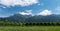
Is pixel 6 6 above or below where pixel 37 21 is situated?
above

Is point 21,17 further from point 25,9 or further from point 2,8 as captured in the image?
point 2,8

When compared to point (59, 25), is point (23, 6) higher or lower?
higher

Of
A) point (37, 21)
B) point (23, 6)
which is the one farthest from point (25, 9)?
point (37, 21)

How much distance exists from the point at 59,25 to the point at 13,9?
1258 millimetres

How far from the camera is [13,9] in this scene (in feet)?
14.5

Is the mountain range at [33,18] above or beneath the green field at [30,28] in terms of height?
above

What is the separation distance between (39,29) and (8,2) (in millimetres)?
1007

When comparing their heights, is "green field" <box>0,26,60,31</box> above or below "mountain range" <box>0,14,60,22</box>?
below

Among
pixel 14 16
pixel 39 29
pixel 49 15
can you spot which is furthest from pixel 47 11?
pixel 14 16

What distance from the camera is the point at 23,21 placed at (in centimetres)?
451

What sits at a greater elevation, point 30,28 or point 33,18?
point 33,18

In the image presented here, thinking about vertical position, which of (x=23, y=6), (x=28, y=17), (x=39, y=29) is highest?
(x=23, y=6)

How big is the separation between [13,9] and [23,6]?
0.26m

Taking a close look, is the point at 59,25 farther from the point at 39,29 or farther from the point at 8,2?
the point at 8,2
